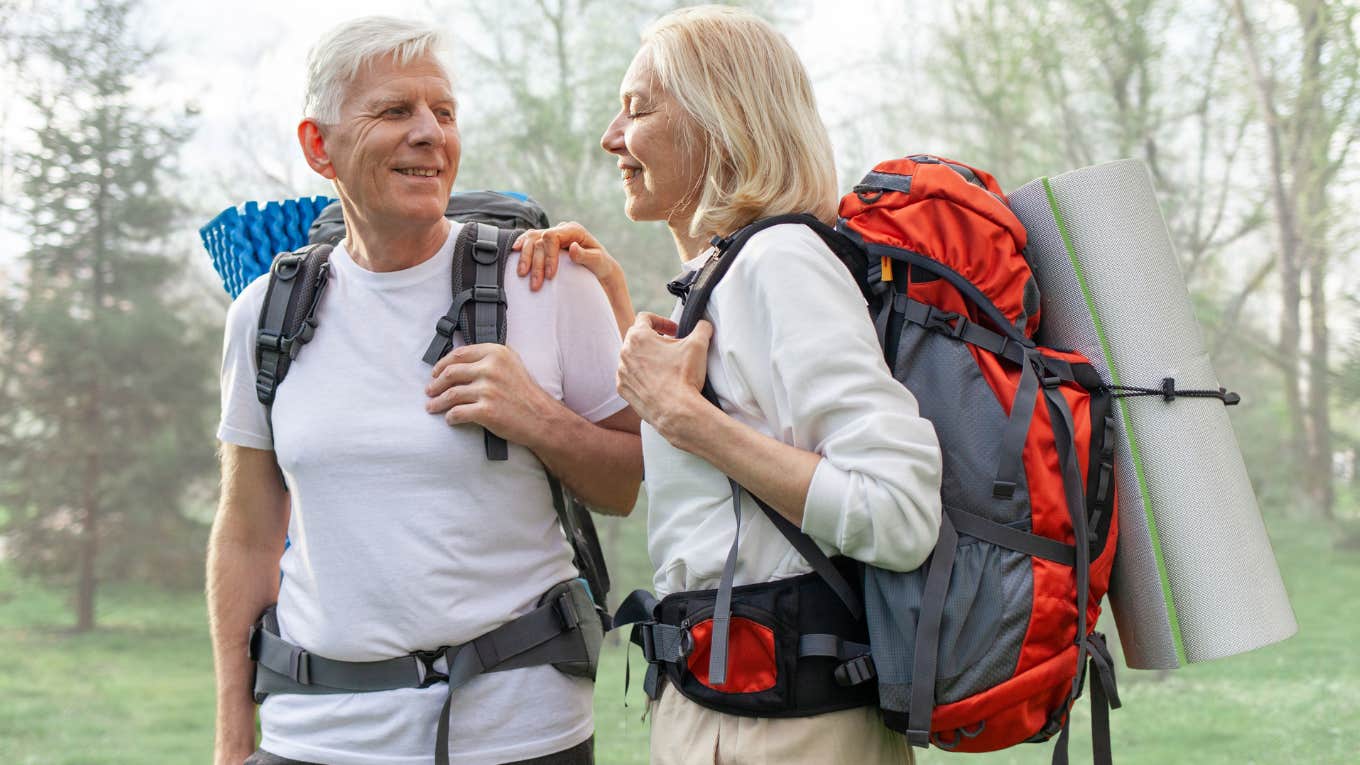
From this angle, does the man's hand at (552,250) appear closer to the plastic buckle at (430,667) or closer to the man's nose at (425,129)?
the man's nose at (425,129)

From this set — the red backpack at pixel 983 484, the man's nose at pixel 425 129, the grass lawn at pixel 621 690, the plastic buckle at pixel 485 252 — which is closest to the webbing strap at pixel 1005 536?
the red backpack at pixel 983 484

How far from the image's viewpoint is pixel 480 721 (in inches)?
59.1

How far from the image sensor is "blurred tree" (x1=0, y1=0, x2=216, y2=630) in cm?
1134

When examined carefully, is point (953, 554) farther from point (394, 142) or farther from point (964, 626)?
point (394, 142)

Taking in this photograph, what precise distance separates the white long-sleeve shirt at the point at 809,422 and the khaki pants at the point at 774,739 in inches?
5.9

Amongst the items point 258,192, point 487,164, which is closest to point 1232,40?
point 487,164

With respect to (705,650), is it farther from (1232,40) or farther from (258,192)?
(258,192)

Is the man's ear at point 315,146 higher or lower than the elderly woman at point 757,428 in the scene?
higher

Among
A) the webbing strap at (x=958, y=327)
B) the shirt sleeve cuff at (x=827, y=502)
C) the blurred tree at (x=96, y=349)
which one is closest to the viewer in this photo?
the shirt sleeve cuff at (x=827, y=502)

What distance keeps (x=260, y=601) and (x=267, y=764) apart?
0.25m

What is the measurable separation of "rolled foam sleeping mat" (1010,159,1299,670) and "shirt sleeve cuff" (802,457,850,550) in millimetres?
419

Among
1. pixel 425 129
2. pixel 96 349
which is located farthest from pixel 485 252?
pixel 96 349

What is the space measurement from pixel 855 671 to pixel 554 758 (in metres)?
0.46

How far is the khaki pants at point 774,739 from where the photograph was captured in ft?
4.21
